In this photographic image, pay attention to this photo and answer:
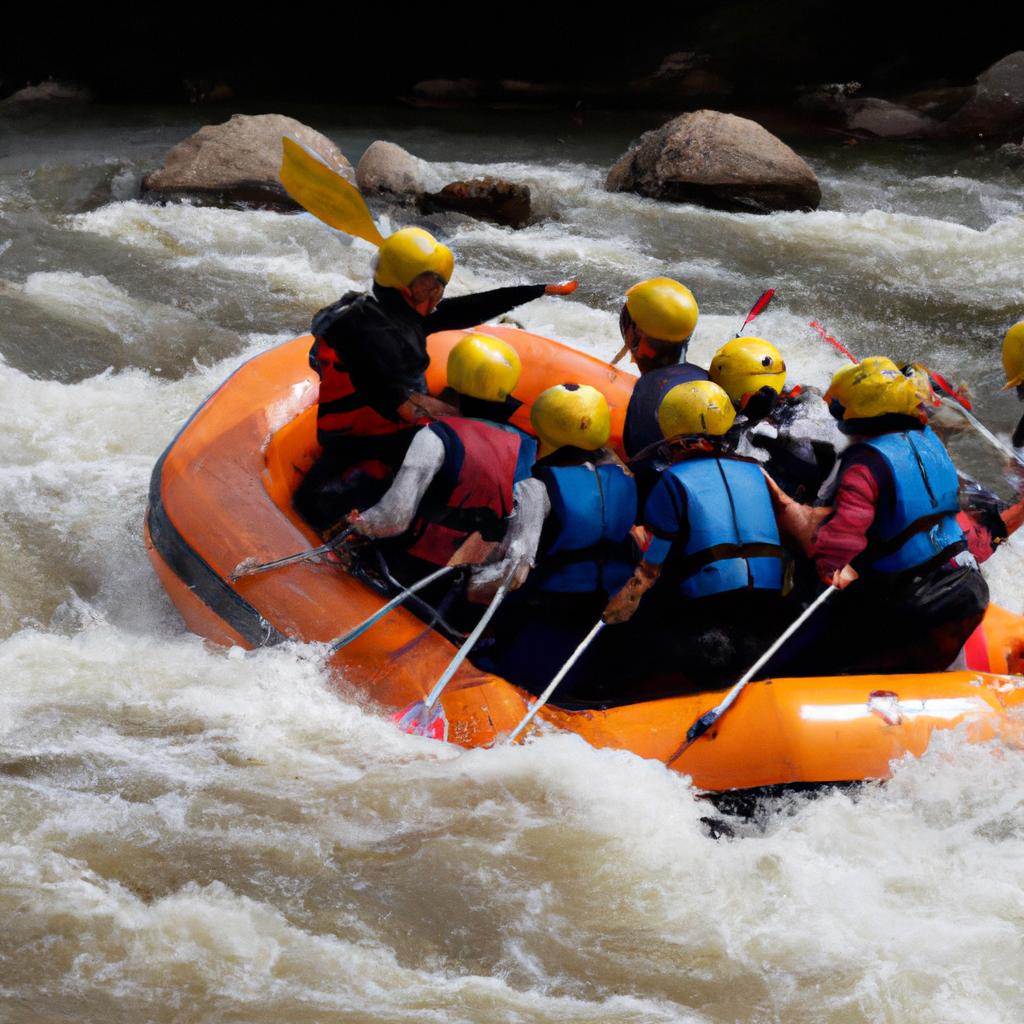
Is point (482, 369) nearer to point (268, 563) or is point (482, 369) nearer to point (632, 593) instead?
point (632, 593)

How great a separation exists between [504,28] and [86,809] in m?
11.8

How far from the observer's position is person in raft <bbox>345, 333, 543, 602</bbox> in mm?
3537

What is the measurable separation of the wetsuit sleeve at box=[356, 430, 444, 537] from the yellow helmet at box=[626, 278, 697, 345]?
3.53ft

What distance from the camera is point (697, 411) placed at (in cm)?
348

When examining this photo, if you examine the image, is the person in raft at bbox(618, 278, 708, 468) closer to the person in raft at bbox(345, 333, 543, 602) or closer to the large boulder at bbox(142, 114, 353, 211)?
the person in raft at bbox(345, 333, 543, 602)

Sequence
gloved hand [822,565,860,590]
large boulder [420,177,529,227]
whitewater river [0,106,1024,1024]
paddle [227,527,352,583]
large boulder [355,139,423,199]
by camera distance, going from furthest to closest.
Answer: large boulder [355,139,423,199], large boulder [420,177,529,227], paddle [227,527,352,583], gloved hand [822,565,860,590], whitewater river [0,106,1024,1024]

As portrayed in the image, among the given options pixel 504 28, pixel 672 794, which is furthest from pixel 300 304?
pixel 504 28

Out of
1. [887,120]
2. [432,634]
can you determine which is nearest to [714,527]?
[432,634]

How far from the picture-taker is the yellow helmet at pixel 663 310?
422 centimetres

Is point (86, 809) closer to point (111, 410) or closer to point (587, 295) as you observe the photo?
point (111, 410)

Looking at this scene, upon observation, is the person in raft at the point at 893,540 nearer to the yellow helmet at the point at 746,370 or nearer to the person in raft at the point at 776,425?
the person in raft at the point at 776,425

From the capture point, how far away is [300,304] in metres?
7.52

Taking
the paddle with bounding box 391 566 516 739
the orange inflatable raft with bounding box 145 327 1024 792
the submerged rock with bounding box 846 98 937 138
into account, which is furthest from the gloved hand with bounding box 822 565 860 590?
the submerged rock with bounding box 846 98 937 138

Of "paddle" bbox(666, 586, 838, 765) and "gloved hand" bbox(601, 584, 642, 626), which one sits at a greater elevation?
"gloved hand" bbox(601, 584, 642, 626)
